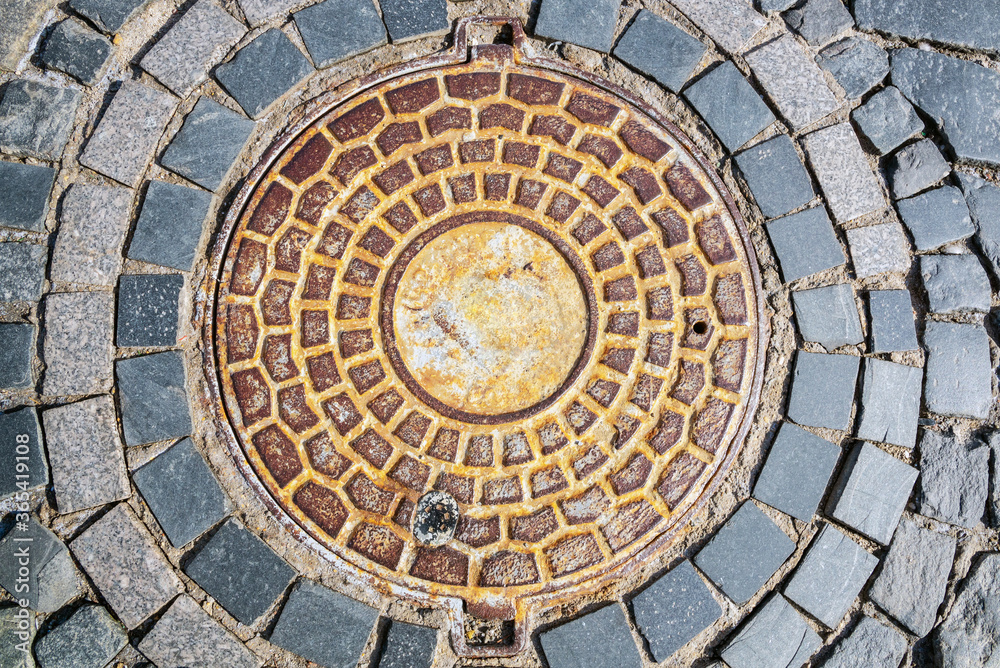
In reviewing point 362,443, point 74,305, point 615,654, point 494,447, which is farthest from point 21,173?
point 615,654

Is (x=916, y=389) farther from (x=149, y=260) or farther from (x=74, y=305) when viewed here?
(x=74, y=305)

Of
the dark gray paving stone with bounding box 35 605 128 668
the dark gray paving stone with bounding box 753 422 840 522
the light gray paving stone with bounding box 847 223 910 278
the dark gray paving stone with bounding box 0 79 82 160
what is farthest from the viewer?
the light gray paving stone with bounding box 847 223 910 278

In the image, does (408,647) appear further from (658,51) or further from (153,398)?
(658,51)

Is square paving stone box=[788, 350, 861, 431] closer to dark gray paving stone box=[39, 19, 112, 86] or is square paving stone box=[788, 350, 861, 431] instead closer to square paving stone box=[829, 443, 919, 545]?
square paving stone box=[829, 443, 919, 545]

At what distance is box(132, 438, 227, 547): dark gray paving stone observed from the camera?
2986 mm

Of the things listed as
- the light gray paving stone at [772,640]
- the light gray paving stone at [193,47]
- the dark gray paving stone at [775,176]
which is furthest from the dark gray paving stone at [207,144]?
the light gray paving stone at [772,640]

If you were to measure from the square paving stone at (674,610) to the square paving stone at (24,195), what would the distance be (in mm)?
3255

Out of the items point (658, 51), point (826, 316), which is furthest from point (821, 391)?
point (658, 51)

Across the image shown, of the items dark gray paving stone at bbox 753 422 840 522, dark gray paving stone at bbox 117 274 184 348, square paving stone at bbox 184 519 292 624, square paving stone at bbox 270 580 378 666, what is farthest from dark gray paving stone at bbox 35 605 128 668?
dark gray paving stone at bbox 753 422 840 522

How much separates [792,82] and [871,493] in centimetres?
204

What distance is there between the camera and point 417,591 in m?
3.04

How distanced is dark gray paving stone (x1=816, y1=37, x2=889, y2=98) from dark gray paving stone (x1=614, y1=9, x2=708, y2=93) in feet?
2.29

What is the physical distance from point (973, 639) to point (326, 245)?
3.67 m

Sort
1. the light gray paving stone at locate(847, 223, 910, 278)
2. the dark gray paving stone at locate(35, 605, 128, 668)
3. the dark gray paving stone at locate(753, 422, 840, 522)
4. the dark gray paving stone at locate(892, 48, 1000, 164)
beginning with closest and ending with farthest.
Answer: the dark gray paving stone at locate(35, 605, 128, 668) < the dark gray paving stone at locate(753, 422, 840, 522) < the light gray paving stone at locate(847, 223, 910, 278) < the dark gray paving stone at locate(892, 48, 1000, 164)
